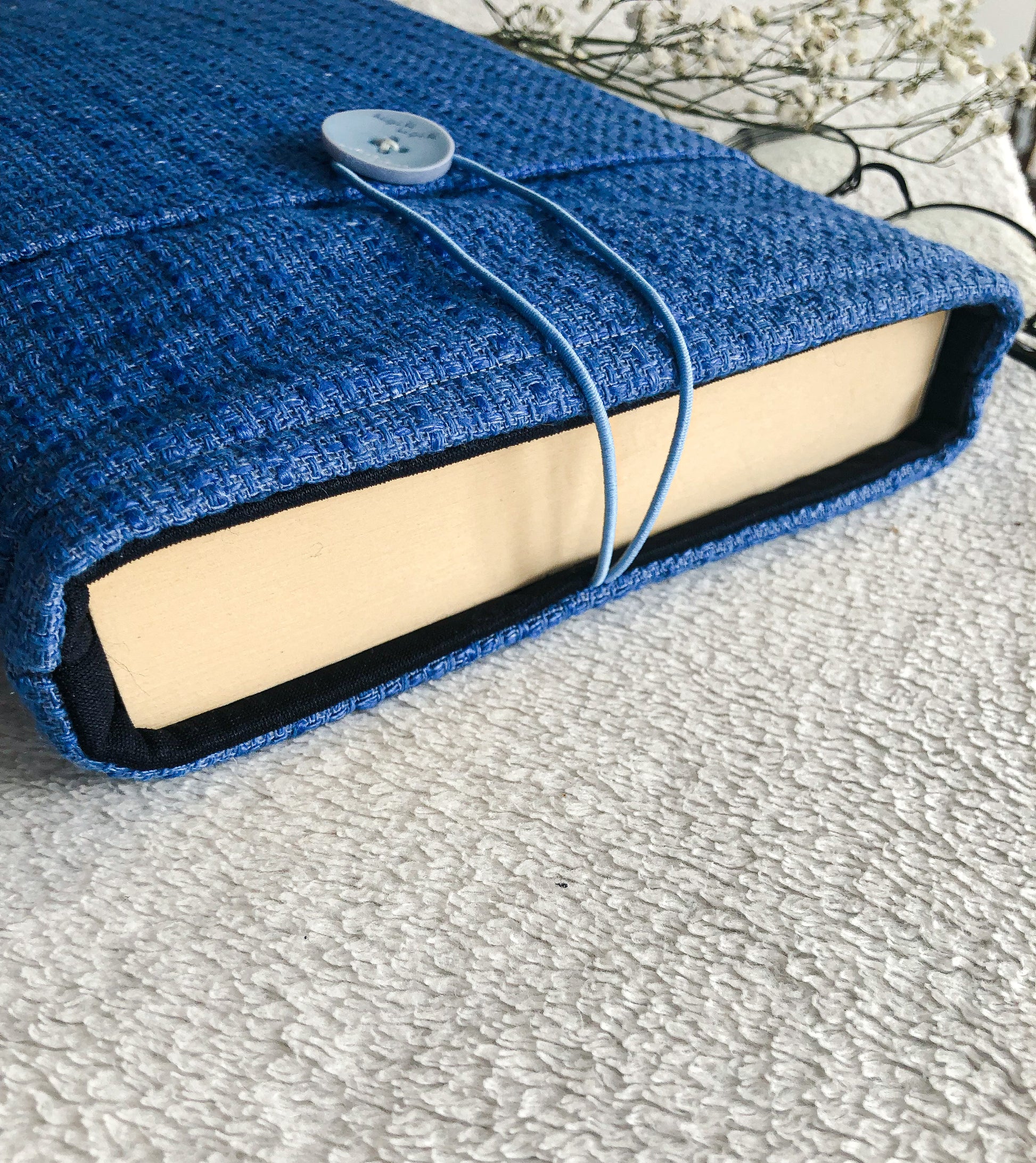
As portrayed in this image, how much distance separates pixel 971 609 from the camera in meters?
0.46

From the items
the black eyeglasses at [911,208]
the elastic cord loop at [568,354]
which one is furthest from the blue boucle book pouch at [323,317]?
the black eyeglasses at [911,208]

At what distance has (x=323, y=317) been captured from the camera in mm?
382

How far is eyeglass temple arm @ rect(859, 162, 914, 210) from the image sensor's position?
70 cm

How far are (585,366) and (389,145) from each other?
0.50 ft

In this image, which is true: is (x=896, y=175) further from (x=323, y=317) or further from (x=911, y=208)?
(x=323, y=317)

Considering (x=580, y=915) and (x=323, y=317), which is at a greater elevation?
(x=323, y=317)

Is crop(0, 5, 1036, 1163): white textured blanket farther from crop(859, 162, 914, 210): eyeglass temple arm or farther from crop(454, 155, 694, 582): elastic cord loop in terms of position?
crop(859, 162, 914, 210): eyeglass temple arm

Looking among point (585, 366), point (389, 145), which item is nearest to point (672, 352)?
point (585, 366)

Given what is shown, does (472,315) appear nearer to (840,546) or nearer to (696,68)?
(840,546)

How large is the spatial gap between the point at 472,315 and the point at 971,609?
225mm

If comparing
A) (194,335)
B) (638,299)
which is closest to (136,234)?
(194,335)

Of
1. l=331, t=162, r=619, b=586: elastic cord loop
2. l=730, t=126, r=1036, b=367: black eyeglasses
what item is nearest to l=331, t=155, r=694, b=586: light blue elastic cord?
l=331, t=162, r=619, b=586: elastic cord loop

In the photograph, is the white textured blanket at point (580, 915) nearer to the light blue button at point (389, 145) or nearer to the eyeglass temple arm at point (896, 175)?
the light blue button at point (389, 145)

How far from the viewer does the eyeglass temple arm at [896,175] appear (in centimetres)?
70
